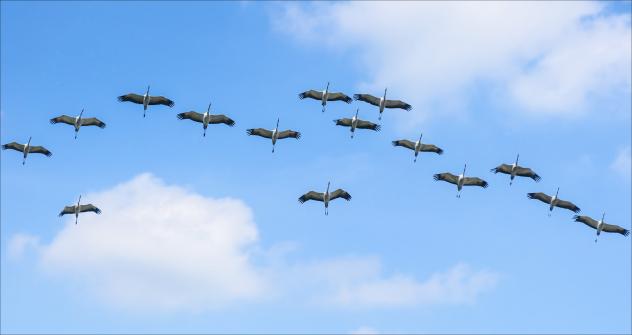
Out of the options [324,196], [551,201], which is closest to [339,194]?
[324,196]

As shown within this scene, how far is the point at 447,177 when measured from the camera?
6885 inches

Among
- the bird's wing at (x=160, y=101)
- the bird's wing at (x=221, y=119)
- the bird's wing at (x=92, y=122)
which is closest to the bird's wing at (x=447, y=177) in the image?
the bird's wing at (x=221, y=119)

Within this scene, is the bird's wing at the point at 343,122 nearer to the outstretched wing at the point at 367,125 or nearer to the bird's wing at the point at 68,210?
the outstretched wing at the point at 367,125

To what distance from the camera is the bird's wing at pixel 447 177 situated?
175 m

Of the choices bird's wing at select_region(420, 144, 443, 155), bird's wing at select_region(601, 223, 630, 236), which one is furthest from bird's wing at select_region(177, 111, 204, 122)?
bird's wing at select_region(601, 223, 630, 236)

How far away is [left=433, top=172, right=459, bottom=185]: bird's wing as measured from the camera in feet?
573

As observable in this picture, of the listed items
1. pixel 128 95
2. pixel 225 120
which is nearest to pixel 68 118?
pixel 128 95

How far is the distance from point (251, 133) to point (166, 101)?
13189 mm

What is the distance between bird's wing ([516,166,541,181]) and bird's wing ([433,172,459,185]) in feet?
29.3

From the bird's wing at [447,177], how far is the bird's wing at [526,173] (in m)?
8.94

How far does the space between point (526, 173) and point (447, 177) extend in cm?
1126

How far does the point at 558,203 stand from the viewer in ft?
573

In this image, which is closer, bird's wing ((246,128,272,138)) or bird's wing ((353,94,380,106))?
bird's wing ((246,128,272,138))

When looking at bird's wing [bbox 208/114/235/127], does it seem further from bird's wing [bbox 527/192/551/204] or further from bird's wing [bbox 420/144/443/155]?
bird's wing [bbox 527/192/551/204]
